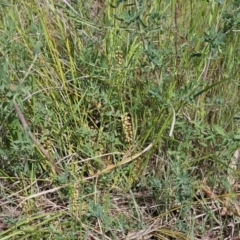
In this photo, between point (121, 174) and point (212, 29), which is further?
point (121, 174)

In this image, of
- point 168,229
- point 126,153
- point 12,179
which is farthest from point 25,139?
A: point 168,229

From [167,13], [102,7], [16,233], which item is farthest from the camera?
[102,7]

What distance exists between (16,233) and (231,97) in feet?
2.57

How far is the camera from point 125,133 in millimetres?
1865

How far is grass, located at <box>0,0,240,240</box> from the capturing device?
175 centimetres

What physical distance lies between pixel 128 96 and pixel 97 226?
43 cm

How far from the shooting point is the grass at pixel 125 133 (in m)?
1.75

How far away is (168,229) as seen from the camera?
1.78 m

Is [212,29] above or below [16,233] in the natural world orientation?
above

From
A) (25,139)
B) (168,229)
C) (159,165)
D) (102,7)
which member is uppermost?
(102,7)

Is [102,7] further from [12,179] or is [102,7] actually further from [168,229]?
[168,229]

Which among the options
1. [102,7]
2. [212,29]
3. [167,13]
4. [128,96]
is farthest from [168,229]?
[102,7]

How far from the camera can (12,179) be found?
187 cm

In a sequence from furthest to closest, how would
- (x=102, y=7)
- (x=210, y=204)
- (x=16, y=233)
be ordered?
(x=102, y=7) < (x=210, y=204) < (x=16, y=233)
